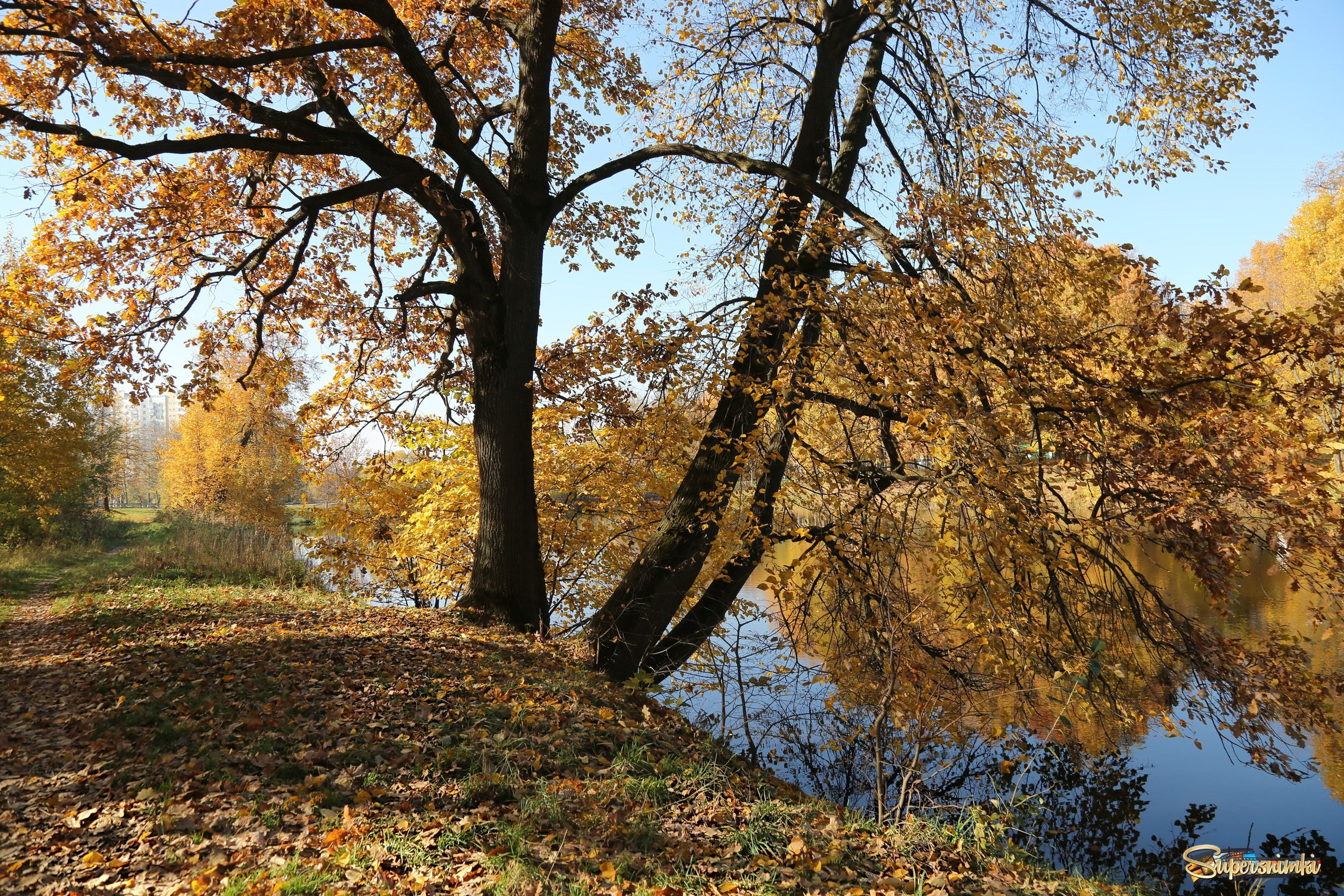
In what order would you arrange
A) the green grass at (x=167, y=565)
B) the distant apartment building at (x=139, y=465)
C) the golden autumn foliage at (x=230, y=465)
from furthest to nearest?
the distant apartment building at (x=139, y=465), the golden autumn foliage at (x=230, y=465), the green grass at (x=167, y=565)

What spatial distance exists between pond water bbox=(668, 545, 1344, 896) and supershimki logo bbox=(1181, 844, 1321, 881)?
0.44 ft

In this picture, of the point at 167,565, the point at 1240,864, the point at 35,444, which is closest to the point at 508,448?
the point at 1240,864

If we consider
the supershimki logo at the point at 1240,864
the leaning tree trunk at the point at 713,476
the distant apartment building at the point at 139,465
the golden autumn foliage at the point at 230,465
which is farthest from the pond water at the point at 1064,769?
the distant apartment building at the point at 139,465

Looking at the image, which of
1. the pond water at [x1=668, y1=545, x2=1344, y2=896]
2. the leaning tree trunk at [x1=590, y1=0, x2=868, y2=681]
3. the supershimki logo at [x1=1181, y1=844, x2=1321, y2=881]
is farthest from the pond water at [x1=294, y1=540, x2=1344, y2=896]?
the leaning tree trunk at [x1=590, y1=0, x2=868, y2=681]

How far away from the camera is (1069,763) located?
342 inches

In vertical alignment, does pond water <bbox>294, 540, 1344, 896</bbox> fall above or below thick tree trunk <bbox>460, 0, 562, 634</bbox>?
below

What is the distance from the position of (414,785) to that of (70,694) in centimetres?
369

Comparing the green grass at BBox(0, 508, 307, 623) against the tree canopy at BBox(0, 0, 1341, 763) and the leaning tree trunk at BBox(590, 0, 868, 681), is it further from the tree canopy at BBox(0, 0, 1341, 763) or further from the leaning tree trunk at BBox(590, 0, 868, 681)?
the leaning tree trunk at BBox(590, 0, 868, 681)

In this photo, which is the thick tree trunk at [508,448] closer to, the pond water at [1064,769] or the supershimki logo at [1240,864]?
the pond water at [1064,769]

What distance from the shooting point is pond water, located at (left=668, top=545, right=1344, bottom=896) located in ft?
20.4

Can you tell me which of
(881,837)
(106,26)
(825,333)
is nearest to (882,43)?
(825,333)

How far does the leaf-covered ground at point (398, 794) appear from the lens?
3338 millimetres

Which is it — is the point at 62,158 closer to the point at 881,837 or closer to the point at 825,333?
the point at 825,333

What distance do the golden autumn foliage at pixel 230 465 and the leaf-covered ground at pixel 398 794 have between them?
88.3 feet
